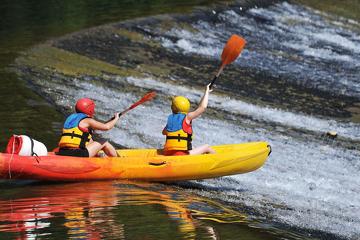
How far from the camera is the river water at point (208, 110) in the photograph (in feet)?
29.2

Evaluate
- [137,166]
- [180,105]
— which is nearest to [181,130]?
[180,105]

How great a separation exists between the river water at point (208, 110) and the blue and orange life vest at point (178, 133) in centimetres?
52

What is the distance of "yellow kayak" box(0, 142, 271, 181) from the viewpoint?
1017 centimetres

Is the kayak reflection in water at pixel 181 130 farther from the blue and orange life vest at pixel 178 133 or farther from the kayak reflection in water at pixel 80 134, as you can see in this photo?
the kayak reflection in water at pixel 80 134

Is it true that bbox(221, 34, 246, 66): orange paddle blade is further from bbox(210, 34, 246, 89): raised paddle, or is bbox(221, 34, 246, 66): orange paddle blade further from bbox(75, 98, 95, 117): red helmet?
bbox(75, 98, 95, 117): red helmet

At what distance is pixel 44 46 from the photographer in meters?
18.4

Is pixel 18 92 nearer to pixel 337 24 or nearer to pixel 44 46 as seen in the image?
pixel 44 46

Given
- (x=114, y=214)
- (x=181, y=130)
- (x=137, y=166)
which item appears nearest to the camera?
(x=114, y=214)

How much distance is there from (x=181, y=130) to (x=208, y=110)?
15.4 ft

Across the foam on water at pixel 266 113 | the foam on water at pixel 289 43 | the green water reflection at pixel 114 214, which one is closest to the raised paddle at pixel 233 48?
the green water reflection at pixel 114 214

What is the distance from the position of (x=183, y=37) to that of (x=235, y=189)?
1032cm

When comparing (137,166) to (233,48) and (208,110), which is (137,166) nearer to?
(233,48)

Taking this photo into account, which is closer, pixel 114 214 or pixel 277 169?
pixel 114 214

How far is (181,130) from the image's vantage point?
35.8ft
